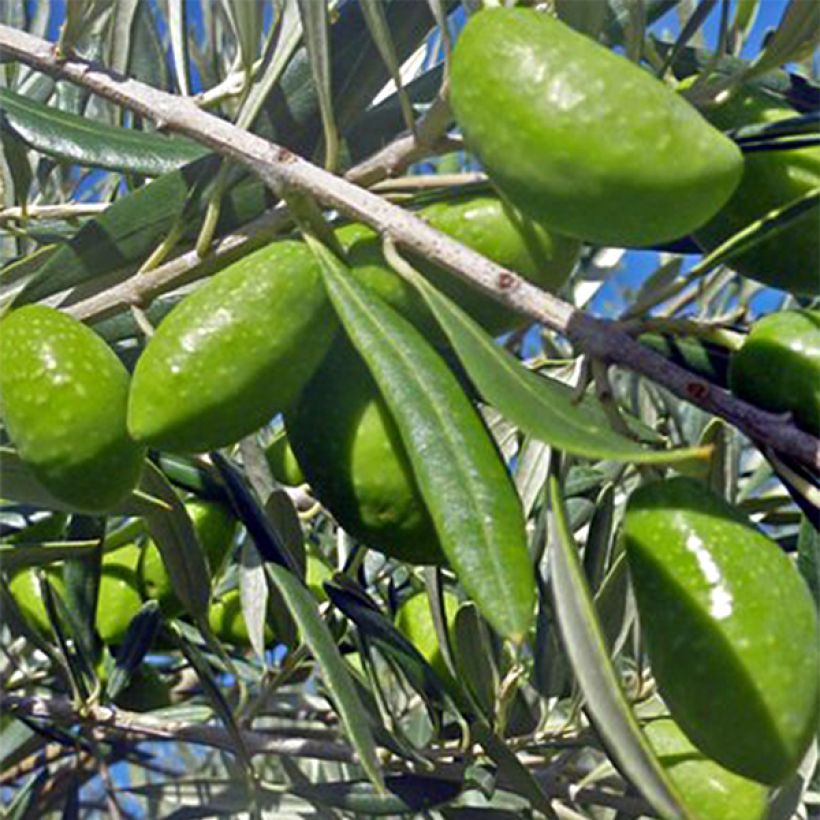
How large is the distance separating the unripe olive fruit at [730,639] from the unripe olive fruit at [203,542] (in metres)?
0.80

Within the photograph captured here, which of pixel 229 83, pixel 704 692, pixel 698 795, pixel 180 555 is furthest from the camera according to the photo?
pixel 229 83

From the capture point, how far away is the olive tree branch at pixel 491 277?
0.98 metres

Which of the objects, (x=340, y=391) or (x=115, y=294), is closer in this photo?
(x=340, y=391)

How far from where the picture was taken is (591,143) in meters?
0.92

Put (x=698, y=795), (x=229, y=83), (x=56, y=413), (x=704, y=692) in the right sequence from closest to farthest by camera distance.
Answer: (x=704, y=692) → (x=56, y=413) → (x=698, y=795) → (x=229, y=83)

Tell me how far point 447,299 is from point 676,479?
0.19 m

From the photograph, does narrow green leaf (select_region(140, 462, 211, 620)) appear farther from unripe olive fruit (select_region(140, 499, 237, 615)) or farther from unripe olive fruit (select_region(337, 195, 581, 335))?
unripe olive fruit (select_region(337, 195, 581, 335))

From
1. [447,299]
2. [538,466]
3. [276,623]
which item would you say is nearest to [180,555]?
[276,623]

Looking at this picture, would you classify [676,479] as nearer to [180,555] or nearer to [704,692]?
[704,692]

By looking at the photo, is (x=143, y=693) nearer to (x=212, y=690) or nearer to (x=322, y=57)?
(x=212, y=690)

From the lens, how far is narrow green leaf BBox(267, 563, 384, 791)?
112 centimetres

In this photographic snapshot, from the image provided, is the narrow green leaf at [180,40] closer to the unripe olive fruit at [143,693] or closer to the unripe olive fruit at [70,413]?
the unripe olive fruit at [70,413]

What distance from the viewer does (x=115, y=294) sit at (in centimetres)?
127

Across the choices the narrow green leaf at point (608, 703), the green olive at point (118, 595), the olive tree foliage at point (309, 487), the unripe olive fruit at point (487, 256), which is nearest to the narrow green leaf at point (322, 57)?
the olive tree foliage at point (309, 487)
